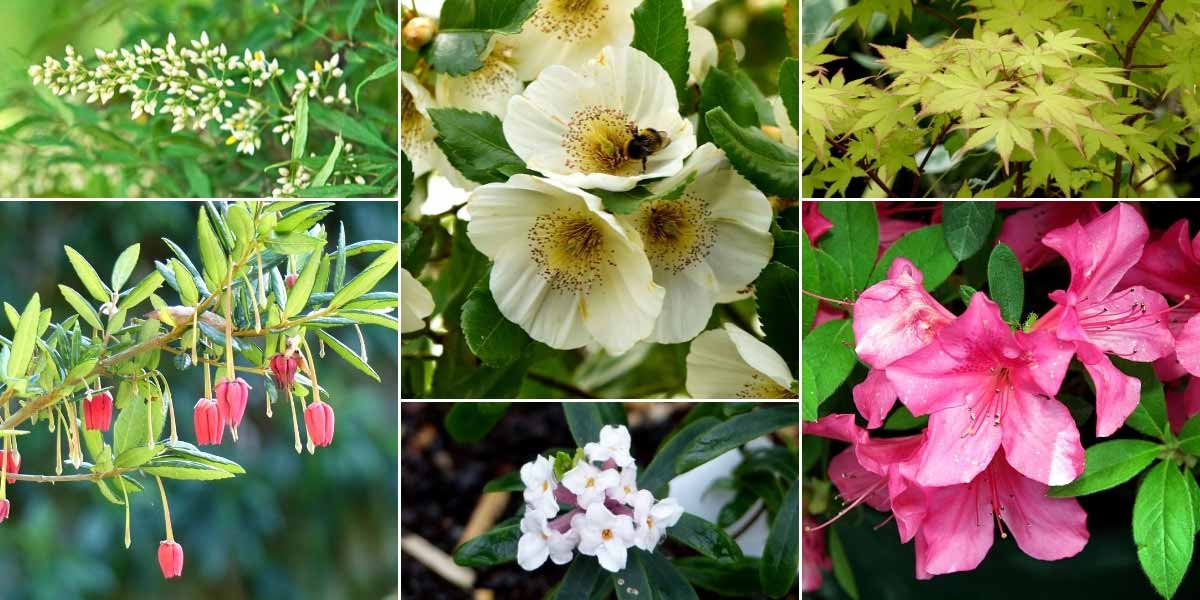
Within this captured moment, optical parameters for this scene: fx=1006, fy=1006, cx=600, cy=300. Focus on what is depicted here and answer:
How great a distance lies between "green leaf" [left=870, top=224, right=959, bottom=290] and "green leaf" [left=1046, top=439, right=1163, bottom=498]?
0.19 m

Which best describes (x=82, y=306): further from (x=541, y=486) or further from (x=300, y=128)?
(x=541, y=486)

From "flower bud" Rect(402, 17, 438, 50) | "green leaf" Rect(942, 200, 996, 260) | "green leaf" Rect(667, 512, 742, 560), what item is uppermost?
"flower bud" Rect(402, 17, 438, 50)

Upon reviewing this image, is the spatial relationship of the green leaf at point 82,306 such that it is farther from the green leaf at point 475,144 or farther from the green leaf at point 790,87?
the green leaf at point 790,87

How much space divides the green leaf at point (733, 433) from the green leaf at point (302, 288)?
1.24 ft

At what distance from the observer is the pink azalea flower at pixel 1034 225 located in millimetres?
913

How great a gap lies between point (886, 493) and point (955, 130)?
0.34 meters

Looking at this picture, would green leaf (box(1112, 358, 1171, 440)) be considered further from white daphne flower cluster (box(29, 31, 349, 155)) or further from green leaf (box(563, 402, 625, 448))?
white daphne flower cluster (box(29, 31, 349, 155))

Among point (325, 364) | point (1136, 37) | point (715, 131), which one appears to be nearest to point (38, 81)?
point (325, 364)

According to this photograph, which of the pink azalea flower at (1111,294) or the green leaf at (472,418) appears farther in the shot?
the green leaf at (472,418)

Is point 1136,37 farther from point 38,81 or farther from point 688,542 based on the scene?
point 38,81

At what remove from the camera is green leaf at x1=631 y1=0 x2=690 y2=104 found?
0.86 meters

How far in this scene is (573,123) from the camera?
2.84 feet

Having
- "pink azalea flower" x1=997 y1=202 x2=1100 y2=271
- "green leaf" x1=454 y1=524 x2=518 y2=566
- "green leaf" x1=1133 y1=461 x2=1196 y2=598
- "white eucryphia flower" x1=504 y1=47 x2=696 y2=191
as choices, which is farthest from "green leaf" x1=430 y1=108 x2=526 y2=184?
"green leaf" x1=1133 y1=461 x2=1196 y2=598

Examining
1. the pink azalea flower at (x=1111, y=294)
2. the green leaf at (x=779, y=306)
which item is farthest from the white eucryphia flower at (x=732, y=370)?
the pink azalea flower at (x=1111, y=294)
